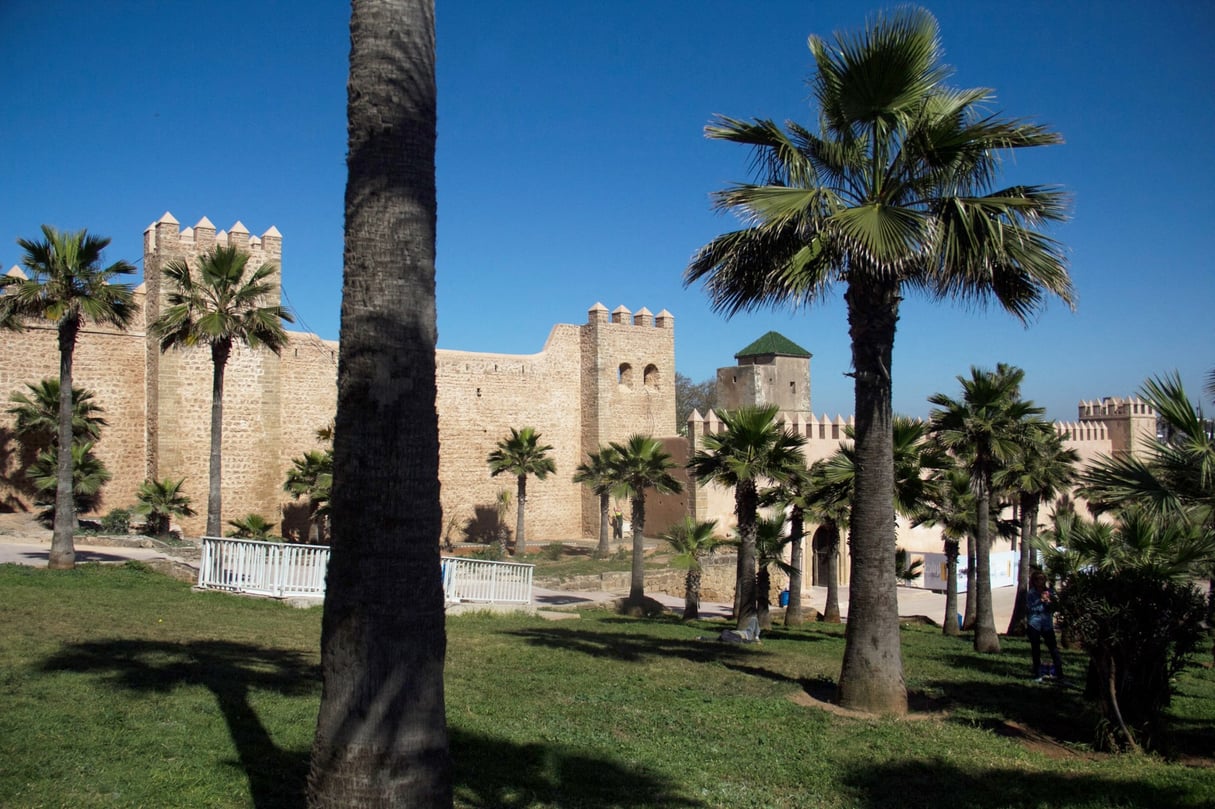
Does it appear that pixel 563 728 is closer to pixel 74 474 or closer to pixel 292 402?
pixel 74 474

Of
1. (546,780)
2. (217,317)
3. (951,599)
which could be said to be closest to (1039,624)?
(546,780)

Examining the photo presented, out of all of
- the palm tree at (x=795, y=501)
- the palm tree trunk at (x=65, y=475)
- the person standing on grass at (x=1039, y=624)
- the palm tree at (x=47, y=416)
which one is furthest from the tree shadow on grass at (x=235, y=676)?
the palm tree at (x=47, y=416)

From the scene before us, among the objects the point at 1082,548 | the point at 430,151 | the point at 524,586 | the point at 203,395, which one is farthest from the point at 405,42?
the point at 203,395

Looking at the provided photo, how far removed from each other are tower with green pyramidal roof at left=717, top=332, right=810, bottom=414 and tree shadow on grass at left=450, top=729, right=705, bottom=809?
29.7 meters

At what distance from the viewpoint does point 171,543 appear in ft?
59.8

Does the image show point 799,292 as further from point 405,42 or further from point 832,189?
point 405,42

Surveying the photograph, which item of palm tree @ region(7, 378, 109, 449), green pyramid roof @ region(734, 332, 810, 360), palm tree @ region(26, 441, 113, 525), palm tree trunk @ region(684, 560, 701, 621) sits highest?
green pyramid roof @ region(734, 332, 810, 360)

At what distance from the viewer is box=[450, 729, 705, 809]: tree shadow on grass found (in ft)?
16.2

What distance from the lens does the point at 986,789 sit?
5.57m

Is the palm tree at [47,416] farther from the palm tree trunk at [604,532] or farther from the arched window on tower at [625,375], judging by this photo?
the arched window on tower at [625,375]

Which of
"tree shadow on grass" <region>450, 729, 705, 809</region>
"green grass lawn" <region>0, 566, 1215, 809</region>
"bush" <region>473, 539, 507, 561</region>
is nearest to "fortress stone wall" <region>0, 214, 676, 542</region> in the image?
"bush" <region>473, 539, 507, 561</region>

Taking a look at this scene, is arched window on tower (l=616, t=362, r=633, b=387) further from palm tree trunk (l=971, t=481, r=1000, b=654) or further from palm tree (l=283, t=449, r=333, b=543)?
palm tree trunk (l=971, t=481, r=1000, b=654)

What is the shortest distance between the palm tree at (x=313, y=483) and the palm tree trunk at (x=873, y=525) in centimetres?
1520

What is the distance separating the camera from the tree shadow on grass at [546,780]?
16.2 feet
